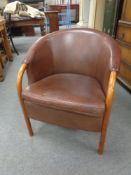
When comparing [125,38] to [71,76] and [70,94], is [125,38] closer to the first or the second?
[71,76]

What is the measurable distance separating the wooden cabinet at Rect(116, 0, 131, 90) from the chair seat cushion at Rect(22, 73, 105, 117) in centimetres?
76

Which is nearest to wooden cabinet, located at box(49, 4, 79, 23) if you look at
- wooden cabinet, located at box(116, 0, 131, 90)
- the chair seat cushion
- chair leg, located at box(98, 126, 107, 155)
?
→ wooden cabinet, located at box(116, 0, 131, 90)

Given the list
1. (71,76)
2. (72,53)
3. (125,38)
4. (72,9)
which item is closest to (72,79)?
(71,76)

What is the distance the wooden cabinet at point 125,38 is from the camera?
165cm

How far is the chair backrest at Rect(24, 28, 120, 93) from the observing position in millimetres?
1129

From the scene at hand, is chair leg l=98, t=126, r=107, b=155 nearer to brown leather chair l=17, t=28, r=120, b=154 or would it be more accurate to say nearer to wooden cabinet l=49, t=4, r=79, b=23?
brown leather chair l=17, t=28, r=120, b=154

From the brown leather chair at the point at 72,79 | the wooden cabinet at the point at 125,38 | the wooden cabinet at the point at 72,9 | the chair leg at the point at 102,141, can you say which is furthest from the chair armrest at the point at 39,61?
the wooden cabinet at the point at 72,9

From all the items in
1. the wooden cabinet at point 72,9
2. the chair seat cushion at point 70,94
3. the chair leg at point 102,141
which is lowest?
the chair leg at point 102,141

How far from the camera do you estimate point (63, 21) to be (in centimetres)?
614

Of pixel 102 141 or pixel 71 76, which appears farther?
pixel 71 76

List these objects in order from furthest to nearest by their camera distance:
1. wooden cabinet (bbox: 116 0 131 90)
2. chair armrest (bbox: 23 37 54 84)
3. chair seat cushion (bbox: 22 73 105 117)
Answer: wooden cabinet (bbox: 116 0 131 90), chair armrest (bbox: 23 37 54 84), chair seat cushion (bbox: 22 73 105 117)

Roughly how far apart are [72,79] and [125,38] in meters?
0.96

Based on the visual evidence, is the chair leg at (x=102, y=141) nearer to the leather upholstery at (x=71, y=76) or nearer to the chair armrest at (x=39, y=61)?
the leather upholstery at (x=71, y=76)

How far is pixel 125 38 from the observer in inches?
68.0
